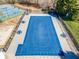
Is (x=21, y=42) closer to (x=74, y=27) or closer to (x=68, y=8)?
(x=74, y=27)

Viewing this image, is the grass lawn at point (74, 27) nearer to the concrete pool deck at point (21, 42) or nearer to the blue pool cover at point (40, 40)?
the concrete pool deck at point (21, 42)

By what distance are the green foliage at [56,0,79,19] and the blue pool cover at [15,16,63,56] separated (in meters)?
2.82

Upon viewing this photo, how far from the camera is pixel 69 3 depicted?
108 ft

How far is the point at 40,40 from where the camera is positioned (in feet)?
85.5

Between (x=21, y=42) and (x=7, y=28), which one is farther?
(x=7, y=28)

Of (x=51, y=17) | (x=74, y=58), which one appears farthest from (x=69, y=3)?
(x=74, y=58)

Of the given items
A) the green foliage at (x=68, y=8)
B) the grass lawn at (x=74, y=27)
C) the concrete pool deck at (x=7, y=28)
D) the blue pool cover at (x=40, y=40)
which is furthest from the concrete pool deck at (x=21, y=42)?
the green foliage at (x=68, y=8)

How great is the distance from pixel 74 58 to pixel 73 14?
12959 millimetres

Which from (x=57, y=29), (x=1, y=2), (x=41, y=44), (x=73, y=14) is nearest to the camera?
(x=41, y=44)

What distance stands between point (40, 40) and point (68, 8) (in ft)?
32.9

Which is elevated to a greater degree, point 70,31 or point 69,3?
point 69,3

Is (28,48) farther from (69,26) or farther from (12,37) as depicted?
(69,26)

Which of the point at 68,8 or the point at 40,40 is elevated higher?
the point at 68,8

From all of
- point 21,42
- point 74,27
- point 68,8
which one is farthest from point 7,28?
point 68,8
